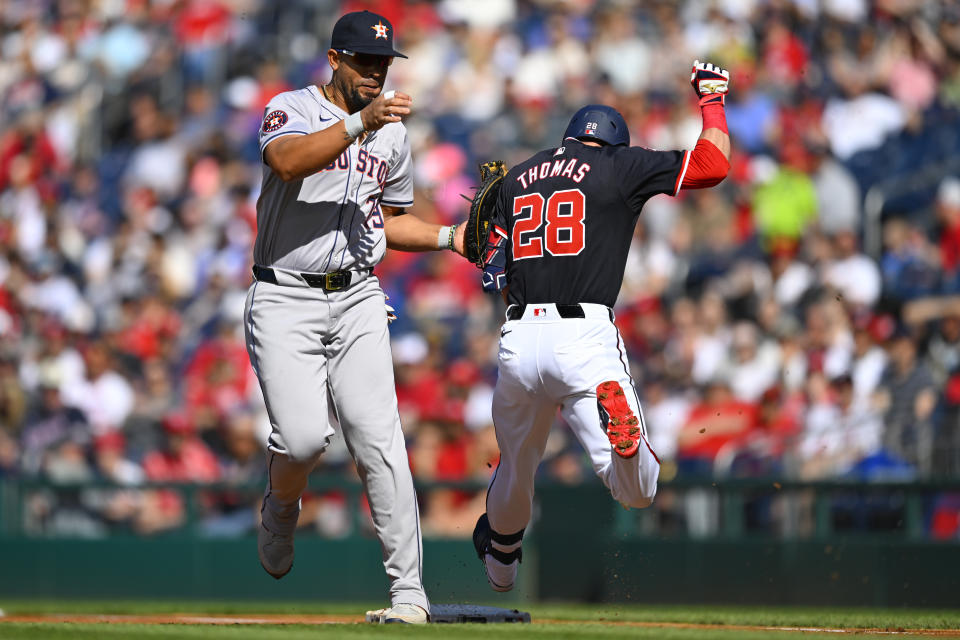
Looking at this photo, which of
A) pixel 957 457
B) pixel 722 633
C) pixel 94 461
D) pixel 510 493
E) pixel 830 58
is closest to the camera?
pixel 722 633

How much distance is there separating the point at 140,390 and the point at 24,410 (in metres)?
0.86

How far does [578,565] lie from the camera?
31.0ft

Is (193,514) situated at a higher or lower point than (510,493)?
lower

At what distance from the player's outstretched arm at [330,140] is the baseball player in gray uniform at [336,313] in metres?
0.10

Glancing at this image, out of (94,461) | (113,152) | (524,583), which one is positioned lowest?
(524,583)

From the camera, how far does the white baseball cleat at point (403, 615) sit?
531cm

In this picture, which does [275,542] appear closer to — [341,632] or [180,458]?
[341,632]

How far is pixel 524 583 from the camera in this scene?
9602 millimetres

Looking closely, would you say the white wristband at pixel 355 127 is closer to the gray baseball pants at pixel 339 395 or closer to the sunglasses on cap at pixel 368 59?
the sunglasses on cap at pixel 368 59

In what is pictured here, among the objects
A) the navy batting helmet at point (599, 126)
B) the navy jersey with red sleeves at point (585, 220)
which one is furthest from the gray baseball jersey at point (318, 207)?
the navy batting helmet at point (599, 126)

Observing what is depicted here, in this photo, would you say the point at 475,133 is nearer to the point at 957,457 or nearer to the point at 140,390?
the point at 140,390

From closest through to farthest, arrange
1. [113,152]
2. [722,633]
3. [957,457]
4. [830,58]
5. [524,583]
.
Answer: [722,633]
[957,457]
[524,583]
[830,58]
[113,152]

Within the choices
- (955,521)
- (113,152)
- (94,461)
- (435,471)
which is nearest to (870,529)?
(955,521)

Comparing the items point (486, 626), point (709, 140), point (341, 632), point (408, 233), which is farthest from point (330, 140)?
point (486, 626)
